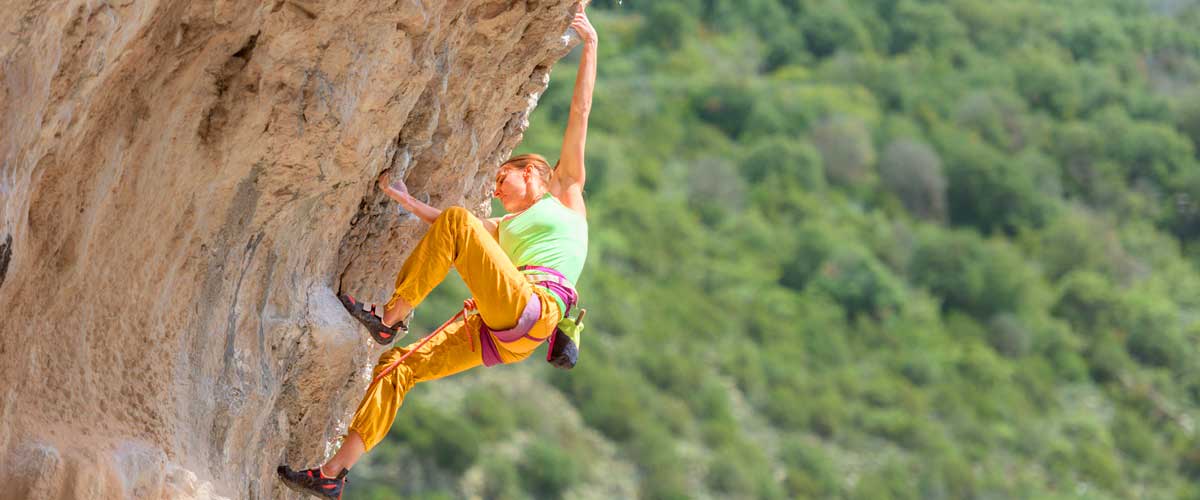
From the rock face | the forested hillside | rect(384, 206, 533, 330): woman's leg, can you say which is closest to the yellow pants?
rect(384, 206, 533, 330): woman's leg

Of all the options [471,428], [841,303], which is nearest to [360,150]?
[471,428]

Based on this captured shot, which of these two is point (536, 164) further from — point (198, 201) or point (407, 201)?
point (198, 201)

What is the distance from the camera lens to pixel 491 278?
5.23m

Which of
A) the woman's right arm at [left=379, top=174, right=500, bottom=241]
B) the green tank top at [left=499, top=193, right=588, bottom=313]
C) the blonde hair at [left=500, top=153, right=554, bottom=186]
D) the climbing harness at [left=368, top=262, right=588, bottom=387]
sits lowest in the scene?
the climbing harness at [left=368, top=262, right=588, bottom=387]

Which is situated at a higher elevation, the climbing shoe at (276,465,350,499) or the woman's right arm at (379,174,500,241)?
the woman's right arm at (379,174,500,241)

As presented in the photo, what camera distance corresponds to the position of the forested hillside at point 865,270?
119 feet

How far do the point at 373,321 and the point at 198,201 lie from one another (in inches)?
36.1

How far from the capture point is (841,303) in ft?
144

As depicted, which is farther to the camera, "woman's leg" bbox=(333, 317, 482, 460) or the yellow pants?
"woman's leg" bbox=(333, 317, 482, 460)

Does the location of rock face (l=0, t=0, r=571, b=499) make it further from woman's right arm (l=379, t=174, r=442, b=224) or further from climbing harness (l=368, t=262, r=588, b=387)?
climbing harness (l=368, t=262, r=588, b=387)

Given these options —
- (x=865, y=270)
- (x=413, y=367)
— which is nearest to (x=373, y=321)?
(x=413, y=367)

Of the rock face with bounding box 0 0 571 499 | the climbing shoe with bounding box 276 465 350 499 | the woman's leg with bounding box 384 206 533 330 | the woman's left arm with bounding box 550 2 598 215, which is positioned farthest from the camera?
the woman's left arm with bounding box 550 2 598 215

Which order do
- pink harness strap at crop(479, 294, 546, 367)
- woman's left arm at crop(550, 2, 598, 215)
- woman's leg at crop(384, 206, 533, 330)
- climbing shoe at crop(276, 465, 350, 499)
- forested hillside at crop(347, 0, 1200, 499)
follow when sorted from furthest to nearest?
1. forested hillside at crop(347, 0, 1200, 499)
2. woman's left arm at crop(550, 2, 598, 215)
3. climbing shoe at crop(276, 465, 350, 499)
4. pink harness strap at crop(479, 294, 546, 367)
5. woman's leg at crop(384, 206, 533, 330)

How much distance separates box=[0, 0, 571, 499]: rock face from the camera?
4.11m
